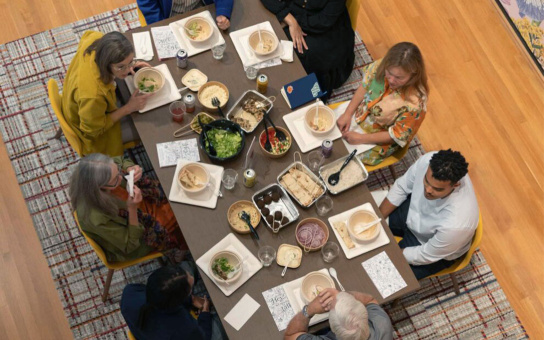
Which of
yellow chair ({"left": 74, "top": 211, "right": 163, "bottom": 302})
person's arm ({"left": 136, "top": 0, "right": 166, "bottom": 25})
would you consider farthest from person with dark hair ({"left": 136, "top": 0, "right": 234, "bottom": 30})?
yellow chair ({"left": 74, "top": 211, "right": 163, "bottom": 302})

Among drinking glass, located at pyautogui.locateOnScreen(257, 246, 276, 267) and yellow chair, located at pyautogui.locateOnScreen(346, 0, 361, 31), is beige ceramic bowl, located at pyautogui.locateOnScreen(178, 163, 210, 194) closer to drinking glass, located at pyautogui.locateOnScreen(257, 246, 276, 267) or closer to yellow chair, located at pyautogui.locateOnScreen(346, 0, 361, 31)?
drinking glass, located at pyautogui.locateOnScreen(257, 246, 276, 267)

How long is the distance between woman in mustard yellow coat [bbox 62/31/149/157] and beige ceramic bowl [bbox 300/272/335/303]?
147cm

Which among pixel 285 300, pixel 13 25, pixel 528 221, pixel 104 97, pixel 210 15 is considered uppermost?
pixel 13 25

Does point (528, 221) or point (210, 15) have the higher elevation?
point (210, 15)

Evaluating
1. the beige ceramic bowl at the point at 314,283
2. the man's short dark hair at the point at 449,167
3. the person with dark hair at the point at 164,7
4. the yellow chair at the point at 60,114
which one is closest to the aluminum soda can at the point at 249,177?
the beige ceramic bowl at the point at 314,283

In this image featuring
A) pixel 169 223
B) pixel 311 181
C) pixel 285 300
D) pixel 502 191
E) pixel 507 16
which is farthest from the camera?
pixel 507 16

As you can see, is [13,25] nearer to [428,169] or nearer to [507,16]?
[428,169]

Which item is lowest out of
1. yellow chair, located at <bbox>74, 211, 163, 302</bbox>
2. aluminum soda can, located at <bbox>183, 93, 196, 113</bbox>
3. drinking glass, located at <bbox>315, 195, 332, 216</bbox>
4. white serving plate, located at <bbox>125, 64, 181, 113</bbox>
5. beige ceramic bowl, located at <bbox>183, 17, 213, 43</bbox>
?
drinking glass, located at <bbox>315, 195, 332, 216</bbox>

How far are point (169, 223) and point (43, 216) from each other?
1198 millimetres

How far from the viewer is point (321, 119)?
3.59 meters

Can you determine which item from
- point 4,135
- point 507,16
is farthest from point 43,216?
point 507,16

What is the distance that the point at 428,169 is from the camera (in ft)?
10.5

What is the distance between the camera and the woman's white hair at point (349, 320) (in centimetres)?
278

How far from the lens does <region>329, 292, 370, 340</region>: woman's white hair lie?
2781 millimetres
